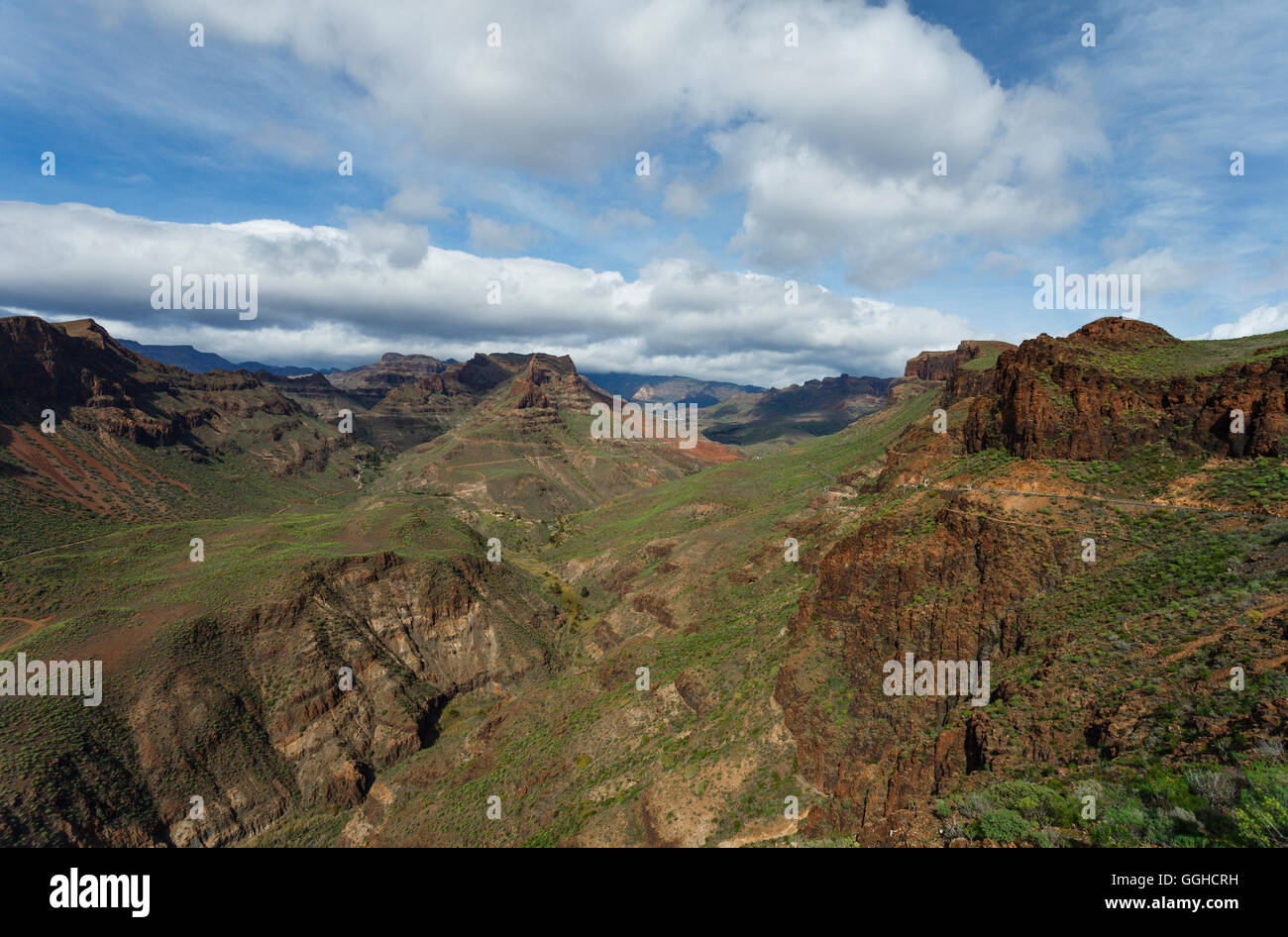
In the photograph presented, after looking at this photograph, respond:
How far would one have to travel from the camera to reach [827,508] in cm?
7719

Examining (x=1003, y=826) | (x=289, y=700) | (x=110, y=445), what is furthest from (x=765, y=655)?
(x=110, y=445)

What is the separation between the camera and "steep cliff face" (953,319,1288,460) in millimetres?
29594

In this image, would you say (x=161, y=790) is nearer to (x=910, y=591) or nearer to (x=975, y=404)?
(x=910, y=591)

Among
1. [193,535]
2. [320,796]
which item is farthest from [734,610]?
[193,535]

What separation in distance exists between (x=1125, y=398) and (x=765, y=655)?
1220 inches

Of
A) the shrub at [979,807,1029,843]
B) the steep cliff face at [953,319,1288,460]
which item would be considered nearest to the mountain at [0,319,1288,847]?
the shrub at [979,807,1029,843]

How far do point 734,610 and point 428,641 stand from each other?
41.6 meters

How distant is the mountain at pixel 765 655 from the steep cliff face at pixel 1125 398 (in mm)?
180

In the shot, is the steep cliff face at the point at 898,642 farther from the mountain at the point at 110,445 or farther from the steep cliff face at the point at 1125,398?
the mountain at the point at 110,445

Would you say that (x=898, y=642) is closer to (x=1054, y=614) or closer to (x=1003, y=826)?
(x=1054, y=614)

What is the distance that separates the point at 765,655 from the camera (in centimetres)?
4438

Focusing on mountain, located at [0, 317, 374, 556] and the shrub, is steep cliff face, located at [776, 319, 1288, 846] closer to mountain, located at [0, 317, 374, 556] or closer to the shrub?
the shrub

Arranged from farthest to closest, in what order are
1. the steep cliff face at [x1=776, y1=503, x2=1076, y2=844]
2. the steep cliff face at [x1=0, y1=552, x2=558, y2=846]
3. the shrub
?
the steep cliff face at [x1=0, y1=552, x2=558, y2=846] → the steep cliff face at [x1=776, y1=503, x2=1076, y2=844] → the shrub

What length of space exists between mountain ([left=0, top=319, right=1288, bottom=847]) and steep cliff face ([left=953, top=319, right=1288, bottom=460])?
180mm
